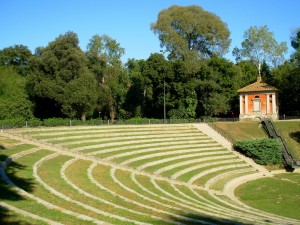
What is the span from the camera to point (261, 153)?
36875 millimetres

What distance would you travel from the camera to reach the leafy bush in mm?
36719

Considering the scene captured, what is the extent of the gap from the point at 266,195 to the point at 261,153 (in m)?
11.7

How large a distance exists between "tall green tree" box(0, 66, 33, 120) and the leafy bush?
29.7 m

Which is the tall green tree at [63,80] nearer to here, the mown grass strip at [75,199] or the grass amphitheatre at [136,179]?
the grass amphitheatre at [136,179]

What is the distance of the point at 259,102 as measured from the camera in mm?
54250

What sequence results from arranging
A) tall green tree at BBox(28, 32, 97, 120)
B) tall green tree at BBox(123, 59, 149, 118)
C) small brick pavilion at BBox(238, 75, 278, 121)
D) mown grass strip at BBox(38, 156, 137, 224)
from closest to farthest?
1. mown grass strip at BBox(38, 156, 137, 224)
2. tall green tree at BBox(28, 32, 97, 120)
3. small brick pavilion at BBox(238, 75, 278, 121)
4. tall green tree at BBox(123, 59, 149, 118)

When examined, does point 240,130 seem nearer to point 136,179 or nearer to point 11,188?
point 136,179

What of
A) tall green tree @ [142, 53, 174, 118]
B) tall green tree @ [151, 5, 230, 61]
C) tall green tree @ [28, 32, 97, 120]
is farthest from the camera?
tall green tree @ [151, 5, 230, 61]

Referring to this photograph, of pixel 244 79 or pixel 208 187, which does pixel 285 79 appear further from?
pixel 208 187

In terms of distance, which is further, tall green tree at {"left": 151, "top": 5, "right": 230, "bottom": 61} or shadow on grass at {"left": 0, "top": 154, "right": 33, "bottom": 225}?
tall green tree at {"left": 151, "top": 5, "right": 230, "bottom": 61}

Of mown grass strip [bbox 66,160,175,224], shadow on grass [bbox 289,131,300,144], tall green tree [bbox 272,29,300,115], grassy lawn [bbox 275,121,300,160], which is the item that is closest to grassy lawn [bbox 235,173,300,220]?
grassy lawn [bbox 275,121,300,160]

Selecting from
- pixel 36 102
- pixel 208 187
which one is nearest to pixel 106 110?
pixel 36 102

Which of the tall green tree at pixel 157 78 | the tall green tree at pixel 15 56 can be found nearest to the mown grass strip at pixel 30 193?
the tall green tree at pixel 157 78

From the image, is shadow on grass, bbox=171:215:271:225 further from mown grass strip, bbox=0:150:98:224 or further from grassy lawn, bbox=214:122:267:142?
grassy lawn, bbox=214:122:267:142
